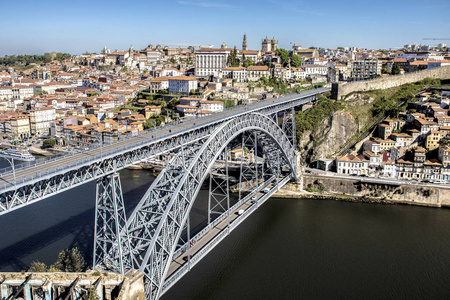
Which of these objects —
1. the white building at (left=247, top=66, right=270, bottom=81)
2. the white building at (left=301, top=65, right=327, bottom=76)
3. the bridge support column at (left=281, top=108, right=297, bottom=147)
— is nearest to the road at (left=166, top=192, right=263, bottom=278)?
the bridge support column at (left=281, top=108, right=297, bottom=147)

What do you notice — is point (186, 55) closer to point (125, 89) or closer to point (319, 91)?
point (125, 89)

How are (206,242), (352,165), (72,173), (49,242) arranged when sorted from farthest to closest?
(352,165) < (49,242) < (206,242) < (72,173)

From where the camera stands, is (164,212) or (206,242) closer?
(164,212)

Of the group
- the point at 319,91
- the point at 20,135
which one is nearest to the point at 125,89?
the point at 20,135

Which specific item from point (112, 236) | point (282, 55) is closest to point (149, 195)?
point (112, 236)

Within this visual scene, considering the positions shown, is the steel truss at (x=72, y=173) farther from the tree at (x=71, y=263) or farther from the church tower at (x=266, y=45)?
the church tower at (x=266, y=45)

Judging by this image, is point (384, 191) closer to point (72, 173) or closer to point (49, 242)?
point (49, 242)
